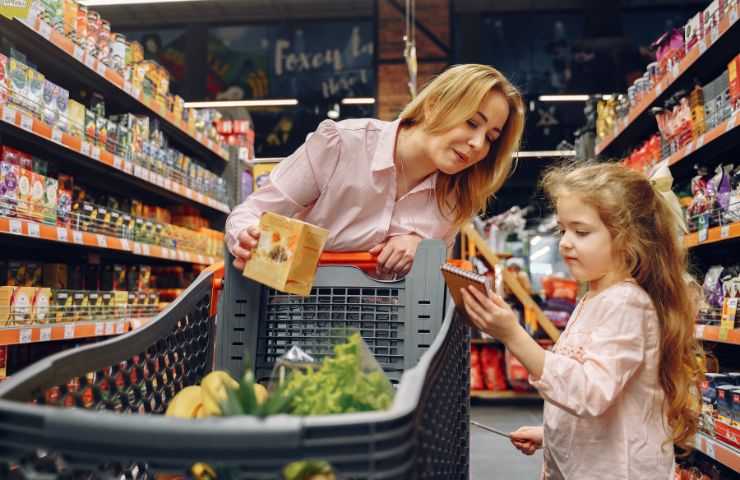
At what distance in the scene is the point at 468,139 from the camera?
4.74 ft

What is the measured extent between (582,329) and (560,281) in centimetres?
500

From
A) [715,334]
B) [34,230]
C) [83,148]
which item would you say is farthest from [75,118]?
[715,334]

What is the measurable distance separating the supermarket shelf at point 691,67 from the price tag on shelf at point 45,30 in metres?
2.71

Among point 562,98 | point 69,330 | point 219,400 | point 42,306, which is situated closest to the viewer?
point 219,400

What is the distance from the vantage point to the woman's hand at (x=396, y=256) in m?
1.35

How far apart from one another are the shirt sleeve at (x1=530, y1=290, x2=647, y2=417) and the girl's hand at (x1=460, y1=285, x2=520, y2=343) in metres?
0.10

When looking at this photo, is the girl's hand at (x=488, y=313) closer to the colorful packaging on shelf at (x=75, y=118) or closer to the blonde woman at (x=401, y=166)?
the blonde woman at (x=401, y=166)

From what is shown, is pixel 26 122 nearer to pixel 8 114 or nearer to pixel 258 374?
pixel 8 114

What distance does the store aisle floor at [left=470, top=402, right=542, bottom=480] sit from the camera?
327cm

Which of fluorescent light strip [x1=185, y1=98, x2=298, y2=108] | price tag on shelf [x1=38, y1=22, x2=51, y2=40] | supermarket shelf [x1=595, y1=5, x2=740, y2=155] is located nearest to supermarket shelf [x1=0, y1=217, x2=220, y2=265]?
price tag on shelf [x1=38, y1=22, x2=51, y2=40]

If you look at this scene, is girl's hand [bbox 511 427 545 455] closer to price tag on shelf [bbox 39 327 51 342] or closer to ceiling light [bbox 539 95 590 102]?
price tag on shelf [bbox 39 327 51 342]

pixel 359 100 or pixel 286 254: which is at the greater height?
pixel 359 100

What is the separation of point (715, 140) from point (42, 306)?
3.03 m

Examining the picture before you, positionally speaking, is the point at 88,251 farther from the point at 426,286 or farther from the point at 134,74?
the point at 426,286
